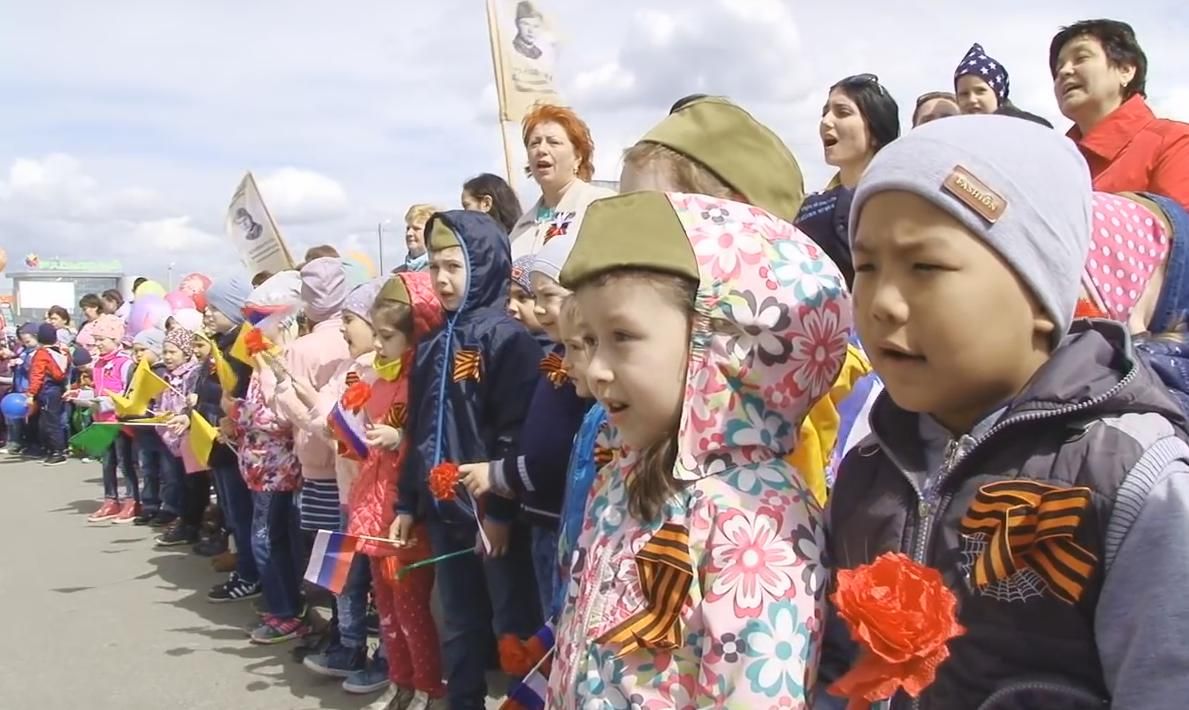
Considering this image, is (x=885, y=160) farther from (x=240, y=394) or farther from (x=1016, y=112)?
(x=240, y=394)

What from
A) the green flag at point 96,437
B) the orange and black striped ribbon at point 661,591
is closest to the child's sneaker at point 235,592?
the green flag at point 96,437

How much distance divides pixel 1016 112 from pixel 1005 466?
2652mm

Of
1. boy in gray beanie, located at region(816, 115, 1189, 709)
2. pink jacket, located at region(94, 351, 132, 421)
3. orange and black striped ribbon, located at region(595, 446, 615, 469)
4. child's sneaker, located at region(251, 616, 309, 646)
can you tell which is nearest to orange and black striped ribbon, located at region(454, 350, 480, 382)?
orange and black striped ribbon, located at region(595, 446, 615, 469)

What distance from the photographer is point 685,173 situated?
217cm

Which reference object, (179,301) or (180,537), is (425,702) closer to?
(180,537)

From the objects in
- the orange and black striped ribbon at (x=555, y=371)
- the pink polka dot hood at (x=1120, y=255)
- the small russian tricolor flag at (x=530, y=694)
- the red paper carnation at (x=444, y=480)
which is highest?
the pink polka dot hood at (x=1120, y=255)

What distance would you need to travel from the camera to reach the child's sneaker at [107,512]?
30.6 ft

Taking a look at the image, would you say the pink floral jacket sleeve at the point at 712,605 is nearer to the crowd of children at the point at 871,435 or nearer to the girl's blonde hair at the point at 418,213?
the crowd of children at the point at 871,435

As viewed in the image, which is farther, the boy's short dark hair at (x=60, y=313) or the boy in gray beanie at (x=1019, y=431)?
the boy's short dark hair at (x=60, y=313)

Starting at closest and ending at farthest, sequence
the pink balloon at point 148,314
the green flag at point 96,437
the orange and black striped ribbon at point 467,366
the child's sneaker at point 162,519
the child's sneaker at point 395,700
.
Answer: the orange and black striped ribbon at point 467,366 → the child's sneaker at point 395,700 → the green flag at point 96,437 → the child's sneaker at point 162,519 → the pink balloon at point 148,314

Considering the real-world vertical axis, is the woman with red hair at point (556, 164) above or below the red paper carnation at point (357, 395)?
above

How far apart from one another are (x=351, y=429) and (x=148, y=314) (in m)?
6.44

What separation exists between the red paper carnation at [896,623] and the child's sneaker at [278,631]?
15.6 feet

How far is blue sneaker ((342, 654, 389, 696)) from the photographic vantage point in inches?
182
